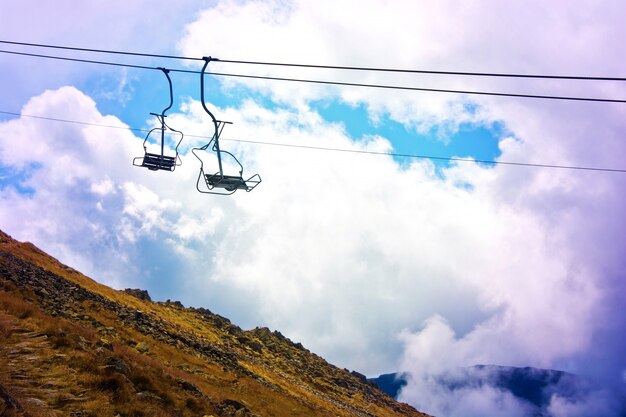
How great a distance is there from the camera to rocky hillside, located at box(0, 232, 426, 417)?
571 inches

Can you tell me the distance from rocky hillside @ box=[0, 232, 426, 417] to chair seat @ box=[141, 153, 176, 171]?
821 centimetres

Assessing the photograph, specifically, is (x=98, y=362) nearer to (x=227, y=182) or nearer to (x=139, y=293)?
(x=227, y=182)

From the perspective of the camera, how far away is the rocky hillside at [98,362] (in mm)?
14500

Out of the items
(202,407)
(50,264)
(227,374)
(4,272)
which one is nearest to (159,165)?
(202,407)

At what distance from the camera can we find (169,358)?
39.2 m

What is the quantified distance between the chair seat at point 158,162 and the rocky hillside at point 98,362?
26.9 ft

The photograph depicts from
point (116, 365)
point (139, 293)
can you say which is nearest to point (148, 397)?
point (116, 365)

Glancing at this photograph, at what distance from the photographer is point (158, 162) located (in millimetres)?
15875

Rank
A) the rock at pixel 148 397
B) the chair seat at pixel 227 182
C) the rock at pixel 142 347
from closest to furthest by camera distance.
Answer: the chair seat at pixel 227 182
the rock at pixel 148 397
the rock at pixel 142 347

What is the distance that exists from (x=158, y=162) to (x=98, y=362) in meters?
9.02

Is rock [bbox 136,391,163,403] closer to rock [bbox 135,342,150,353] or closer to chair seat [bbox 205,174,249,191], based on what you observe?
chair seat [bbox 205,174,249,191]

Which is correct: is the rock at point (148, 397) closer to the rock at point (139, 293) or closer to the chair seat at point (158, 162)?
the chair seat at point (158, 162)

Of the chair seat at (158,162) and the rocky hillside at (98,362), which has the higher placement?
the chair seat at (158,162)

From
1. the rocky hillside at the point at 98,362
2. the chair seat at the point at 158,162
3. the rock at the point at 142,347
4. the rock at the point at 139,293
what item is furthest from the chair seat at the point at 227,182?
the rock at the point at 139,293
